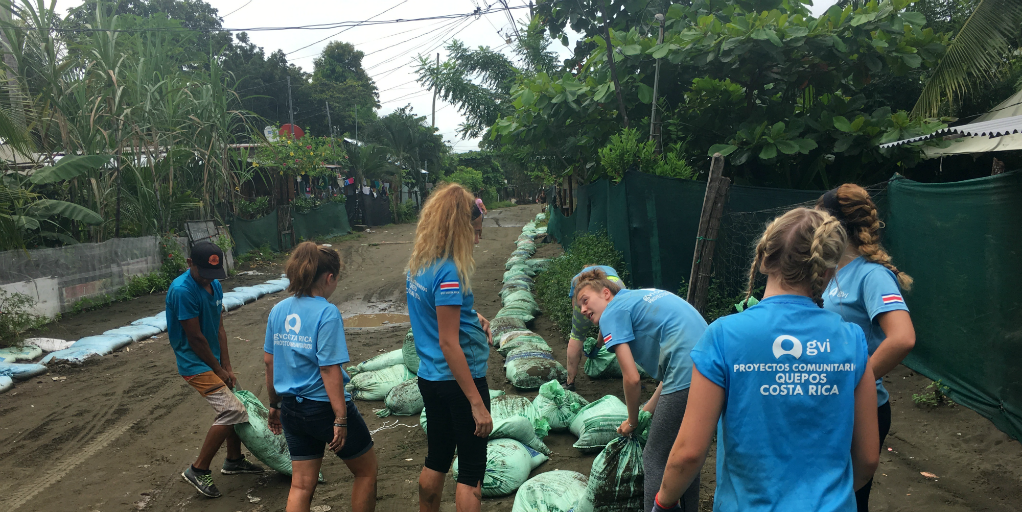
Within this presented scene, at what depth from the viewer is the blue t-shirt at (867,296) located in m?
1.88

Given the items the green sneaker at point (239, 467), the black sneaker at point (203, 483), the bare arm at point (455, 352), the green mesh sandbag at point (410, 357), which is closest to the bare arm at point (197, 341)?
the black sneaker at point (203, 483)

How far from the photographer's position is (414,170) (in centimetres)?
2742

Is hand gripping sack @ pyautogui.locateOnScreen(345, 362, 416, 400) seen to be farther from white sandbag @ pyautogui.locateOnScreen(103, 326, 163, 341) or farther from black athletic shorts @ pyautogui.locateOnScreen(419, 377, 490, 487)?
white sandbag @ pyautogui.locateOnScreen(103, 326, 163, 341)

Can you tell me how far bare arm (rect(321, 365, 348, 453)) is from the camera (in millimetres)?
2490

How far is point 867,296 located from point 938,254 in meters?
2.67

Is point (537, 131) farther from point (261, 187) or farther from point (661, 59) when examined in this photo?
point (261, 187)

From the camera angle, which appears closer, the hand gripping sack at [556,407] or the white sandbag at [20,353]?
the hand gripping sack at [556,407]

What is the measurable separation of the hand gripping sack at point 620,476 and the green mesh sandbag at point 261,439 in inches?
69.2

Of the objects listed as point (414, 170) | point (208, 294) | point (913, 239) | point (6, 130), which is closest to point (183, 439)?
point (208, 294)

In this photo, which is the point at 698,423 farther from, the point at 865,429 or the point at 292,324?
the point at 292,324

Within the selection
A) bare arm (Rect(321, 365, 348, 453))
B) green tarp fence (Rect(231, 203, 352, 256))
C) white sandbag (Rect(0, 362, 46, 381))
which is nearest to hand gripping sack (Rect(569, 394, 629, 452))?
bare arm (Rect(321, 365, 348, 453))

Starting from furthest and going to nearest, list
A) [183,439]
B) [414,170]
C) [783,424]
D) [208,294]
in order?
[414,170], [183,439], [208,294], [783,424]

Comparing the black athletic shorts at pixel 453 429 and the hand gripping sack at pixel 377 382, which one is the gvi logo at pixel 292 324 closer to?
the black athletic shorts at pixel 453 429

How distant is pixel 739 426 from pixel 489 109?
16624 mm
